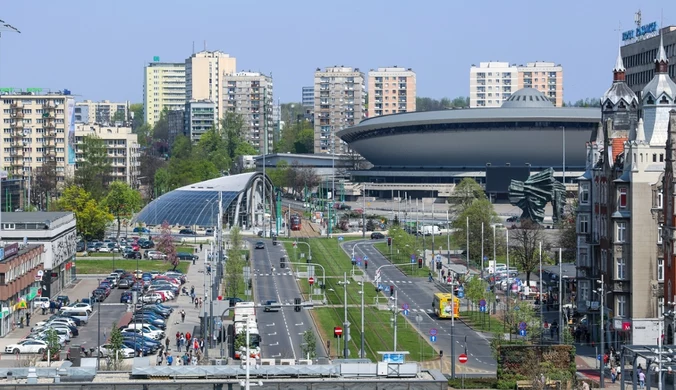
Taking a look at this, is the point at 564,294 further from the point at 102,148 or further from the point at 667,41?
the point at 102,148

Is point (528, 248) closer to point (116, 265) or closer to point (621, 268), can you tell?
point (116, 265)

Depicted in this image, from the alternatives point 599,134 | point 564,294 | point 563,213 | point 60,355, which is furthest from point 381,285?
point 563,213

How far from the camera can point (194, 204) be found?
164 meters

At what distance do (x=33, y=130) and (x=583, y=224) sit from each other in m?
123

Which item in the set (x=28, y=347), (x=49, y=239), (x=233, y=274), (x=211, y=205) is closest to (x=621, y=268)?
(x=28, y=347)

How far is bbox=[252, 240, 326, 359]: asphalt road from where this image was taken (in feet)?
236

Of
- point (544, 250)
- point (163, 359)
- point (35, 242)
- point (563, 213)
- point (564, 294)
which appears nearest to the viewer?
point (163, 359)

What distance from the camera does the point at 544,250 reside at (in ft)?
365

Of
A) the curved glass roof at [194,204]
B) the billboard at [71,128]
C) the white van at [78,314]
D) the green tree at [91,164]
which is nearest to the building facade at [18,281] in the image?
the white van at [78,314]

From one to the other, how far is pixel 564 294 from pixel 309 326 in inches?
686

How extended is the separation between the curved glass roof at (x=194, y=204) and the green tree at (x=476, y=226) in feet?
119

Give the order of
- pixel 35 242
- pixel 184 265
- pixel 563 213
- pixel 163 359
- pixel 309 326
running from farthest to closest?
pixel 563 213, pixel 184 265, pixel 35 242, pixel 309 326, pixel 163 359

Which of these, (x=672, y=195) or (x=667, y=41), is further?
(x=667, y=41)

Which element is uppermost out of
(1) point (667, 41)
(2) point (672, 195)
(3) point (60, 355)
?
(1) point (667, 41)
